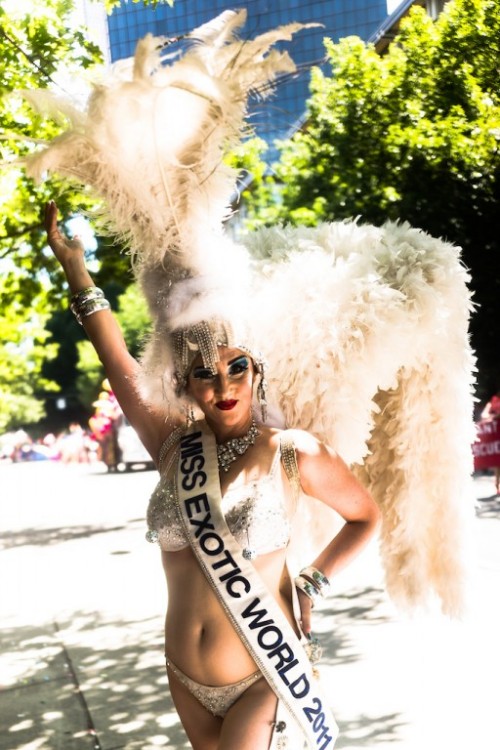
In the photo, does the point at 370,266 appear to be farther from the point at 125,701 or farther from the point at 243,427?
the point at 125,701

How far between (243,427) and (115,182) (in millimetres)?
766

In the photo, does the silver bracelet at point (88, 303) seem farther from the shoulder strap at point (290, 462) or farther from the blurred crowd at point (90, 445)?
the blurred crowd at point (90, 445)

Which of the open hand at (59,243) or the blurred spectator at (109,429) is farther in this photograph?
the blurred spectator at (109,429)

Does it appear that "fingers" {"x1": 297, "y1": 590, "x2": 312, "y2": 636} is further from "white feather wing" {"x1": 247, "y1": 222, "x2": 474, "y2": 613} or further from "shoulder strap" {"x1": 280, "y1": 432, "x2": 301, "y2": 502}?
"white feather wing" {"x1": 247, "y1": 222, "x2": 474, "y2": 613}

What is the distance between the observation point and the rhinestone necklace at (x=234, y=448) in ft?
8.38

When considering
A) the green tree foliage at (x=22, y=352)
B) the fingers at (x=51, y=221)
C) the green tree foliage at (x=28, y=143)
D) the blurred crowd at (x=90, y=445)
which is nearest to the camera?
the fingers at (x=51, y=221)

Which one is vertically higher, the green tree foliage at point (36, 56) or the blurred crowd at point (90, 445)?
the green tree foliage at point (36, 56)

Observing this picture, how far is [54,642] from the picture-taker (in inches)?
266

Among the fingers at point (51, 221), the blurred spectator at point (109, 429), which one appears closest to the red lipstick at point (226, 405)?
the fingers at point (51, 221)

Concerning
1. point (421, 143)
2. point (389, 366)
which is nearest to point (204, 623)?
point (389, 366)

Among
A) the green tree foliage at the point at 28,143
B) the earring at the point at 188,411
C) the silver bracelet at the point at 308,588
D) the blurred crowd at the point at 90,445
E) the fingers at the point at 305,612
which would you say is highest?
the green tree foliage at the point at 28,143

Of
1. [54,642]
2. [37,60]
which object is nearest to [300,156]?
[37,60]

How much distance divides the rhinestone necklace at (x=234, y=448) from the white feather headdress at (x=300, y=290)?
0.23 m

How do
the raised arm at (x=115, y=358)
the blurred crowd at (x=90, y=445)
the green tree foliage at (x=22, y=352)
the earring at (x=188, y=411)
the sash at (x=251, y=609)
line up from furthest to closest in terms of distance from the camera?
the blurred crowd at (x=90, y=445) < the green tree foliage at (x=22, y=352) < the raised arm at (x=115, y=358) < the earring at (x=188, y=411) < the sash at (x=251, y=609)
